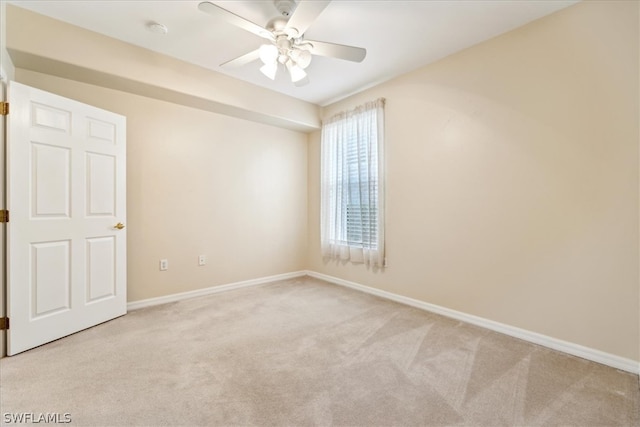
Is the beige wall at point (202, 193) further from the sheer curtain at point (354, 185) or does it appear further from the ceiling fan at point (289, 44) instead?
the ceiling fan at point (289, 44)

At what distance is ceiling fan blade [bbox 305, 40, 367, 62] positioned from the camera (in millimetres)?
2135

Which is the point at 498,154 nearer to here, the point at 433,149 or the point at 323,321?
the point at 433,149

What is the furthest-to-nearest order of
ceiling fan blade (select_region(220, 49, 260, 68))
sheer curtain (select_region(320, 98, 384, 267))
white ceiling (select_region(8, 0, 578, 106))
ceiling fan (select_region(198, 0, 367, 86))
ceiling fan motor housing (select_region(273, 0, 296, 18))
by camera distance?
sheer curtain (select_region(320, 98, 384, 267)), ceiling fan blade (select_region(220, 49, 260, 68)), white ceiling (select_region(8, 0, 578, 106)), ceiling fan motor housing (select_region(273, 0, 296, 18)), ceiling fan (select_region(198, 0, 367, 86))

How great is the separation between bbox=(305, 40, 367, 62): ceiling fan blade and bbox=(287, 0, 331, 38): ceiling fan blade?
196 millimetres

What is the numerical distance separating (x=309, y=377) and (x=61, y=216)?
244cm

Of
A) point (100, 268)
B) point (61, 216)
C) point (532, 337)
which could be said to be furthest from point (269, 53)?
point (532, 337)

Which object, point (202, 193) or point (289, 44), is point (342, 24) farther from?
point (202, 193)

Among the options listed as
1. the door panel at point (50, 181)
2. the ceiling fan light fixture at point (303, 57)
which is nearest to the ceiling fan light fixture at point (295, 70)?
the ceiling fan light fixture at point (303, 57)

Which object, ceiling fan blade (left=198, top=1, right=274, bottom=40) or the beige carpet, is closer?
the beige carpet

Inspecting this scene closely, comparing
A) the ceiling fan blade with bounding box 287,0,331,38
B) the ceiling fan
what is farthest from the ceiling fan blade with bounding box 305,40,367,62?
the ceiling fan blade with bounding box 287,0,331,38

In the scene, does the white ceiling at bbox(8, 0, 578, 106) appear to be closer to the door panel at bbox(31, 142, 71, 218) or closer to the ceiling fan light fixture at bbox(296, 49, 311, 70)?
the ceiling fan light fixture at bbox(296, 49, 311, 70)

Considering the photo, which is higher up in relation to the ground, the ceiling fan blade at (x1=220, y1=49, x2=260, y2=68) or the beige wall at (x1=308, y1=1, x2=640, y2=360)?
the ceiling fan blade at (x1=220, y1=49, x2=260, y2=68)

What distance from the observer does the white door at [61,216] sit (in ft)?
6.99

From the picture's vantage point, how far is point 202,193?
3.58m
